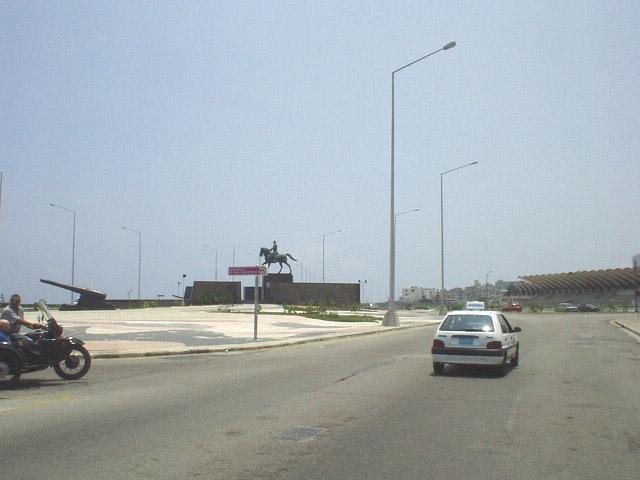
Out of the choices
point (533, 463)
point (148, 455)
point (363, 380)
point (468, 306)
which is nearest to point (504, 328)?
point (363, 380)

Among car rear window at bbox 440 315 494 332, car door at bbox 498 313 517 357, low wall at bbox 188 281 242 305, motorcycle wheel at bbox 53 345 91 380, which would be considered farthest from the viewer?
low wall at bbox 188 281 242 305

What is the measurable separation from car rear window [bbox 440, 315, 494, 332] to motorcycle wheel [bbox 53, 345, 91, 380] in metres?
7.92

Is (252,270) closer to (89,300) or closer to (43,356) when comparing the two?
(43,356)

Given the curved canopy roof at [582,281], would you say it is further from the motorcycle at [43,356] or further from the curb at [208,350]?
the motorcycle at [43,356]

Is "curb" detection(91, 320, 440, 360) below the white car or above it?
below

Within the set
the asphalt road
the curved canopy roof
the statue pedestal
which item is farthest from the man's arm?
the curved canopy roof

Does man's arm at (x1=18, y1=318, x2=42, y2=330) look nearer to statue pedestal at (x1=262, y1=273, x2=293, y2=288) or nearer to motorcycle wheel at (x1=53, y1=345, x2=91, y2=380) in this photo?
motorcycle wheel at (x1=53, y1=345, x2=91, y2=380)

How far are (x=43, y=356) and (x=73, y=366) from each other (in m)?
0.98

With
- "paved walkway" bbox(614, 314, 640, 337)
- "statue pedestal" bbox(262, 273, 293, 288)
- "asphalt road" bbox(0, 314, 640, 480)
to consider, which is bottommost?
"asphalt road" bbox(0, 314, 640, 480)

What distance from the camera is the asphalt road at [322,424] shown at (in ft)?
22.0

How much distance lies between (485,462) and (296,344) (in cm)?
1783

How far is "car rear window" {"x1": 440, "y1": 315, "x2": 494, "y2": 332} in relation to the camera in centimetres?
1479

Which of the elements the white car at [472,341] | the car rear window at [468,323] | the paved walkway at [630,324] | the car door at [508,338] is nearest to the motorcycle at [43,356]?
the white car at [472,341]

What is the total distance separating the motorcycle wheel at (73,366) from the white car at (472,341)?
25.0ft
